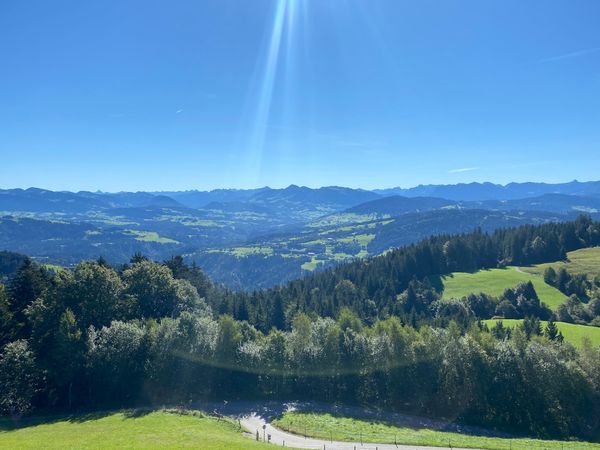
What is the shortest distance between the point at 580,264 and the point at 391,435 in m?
130

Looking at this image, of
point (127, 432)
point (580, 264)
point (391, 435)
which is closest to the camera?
point (127, 432)

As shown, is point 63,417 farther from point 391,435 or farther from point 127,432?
point 391,435

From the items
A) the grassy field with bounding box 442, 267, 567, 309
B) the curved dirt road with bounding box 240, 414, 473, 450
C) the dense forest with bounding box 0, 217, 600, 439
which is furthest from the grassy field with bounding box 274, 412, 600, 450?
the grassy field with bounding box 442, 267, 567, 309

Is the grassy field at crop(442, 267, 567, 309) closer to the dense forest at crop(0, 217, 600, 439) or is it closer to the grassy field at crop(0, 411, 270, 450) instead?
the dense forest at crop(0, 217, 600, 439)

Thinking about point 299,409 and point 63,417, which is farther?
point 299,409

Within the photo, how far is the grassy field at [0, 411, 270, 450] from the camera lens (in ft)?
115

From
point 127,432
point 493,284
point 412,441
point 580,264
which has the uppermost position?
point 127,432

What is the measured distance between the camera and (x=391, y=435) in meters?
44.6

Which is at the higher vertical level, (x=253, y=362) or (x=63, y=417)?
(x=253, y=362)

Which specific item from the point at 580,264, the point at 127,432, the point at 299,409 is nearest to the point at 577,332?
the point at 580,264

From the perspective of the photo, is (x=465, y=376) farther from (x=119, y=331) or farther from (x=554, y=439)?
(x=119, y=331)

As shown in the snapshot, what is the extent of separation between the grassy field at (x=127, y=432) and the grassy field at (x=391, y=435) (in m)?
7.87

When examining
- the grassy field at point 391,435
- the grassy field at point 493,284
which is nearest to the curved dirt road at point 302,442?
the grassy field at point 391,435

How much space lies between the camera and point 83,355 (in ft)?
180
